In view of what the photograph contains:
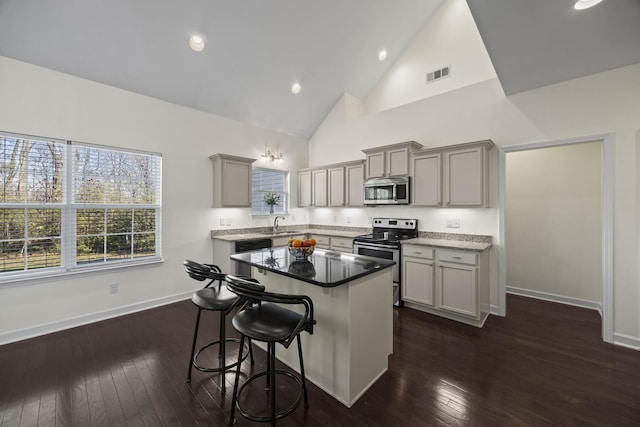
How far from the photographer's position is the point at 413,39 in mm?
5047

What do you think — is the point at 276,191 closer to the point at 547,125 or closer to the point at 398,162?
the point at 398,162

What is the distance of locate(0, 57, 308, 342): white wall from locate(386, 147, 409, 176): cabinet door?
2549mm

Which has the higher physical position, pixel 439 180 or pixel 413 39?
pixel 413 39

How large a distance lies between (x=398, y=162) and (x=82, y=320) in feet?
15.9

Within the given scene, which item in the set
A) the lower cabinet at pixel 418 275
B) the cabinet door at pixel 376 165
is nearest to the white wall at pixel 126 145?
the cabinet door at pixel 376 165

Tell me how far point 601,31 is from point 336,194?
3808 millimetres

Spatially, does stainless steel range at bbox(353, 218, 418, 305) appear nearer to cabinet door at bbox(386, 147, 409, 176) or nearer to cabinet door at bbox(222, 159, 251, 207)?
cabinet door at bbox(386, 147, 409, 176)

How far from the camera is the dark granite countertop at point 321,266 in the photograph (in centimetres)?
180

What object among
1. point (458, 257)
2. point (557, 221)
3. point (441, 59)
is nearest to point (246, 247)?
point (458, 257)

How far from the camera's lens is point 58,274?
3117 millimetres

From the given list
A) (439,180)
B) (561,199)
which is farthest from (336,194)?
(561,199)

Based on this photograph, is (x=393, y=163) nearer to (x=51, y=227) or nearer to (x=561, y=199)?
(x=561, y=199)

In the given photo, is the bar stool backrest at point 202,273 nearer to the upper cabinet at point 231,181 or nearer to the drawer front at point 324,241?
the upper cabinet at point 231,181

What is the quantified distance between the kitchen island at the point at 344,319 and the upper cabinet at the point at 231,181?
2351 millimetres
